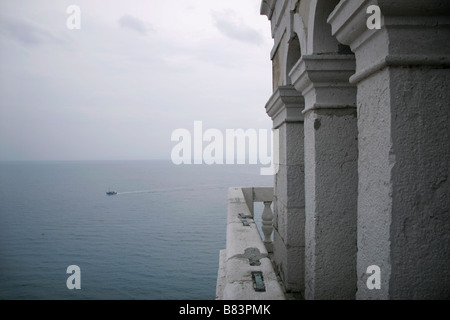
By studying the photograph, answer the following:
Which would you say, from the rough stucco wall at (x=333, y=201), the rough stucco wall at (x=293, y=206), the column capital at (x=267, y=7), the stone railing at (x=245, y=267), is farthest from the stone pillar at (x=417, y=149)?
the column capital at (x=267, y=7)

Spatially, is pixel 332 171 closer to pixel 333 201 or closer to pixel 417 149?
pixel 333 201

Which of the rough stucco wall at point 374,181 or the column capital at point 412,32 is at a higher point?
the column capital at point 412,32

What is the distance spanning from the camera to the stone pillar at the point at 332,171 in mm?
2992

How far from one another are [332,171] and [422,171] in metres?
1.37

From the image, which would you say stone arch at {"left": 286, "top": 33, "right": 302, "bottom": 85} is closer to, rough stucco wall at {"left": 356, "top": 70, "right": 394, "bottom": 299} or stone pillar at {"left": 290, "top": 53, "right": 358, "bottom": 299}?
stone pillar at {"left": 290, "top": 53, "right": 358, "bottom": 299}

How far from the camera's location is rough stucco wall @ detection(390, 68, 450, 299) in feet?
5.61

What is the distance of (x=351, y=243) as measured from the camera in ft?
10.3

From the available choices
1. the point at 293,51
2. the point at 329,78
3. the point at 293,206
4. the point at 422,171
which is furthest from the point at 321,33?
the point at 293,206

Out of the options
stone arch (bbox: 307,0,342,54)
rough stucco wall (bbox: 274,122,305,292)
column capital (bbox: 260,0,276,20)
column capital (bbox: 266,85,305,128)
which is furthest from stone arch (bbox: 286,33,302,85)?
column capital (bbox: 260,0,276,20)

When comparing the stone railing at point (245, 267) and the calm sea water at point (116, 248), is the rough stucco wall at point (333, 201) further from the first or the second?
the calm sea water at point (116, 248)

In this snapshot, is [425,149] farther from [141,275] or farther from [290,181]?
[141,275]

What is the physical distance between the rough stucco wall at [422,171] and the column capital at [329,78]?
1.27 m
